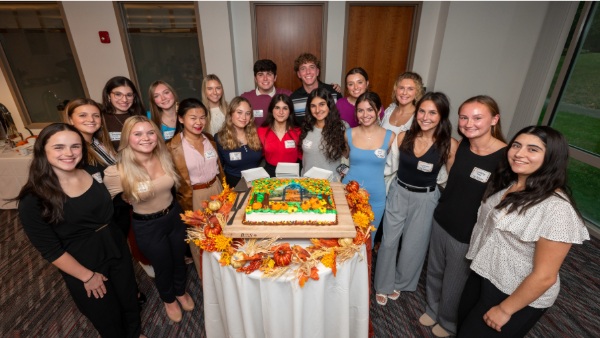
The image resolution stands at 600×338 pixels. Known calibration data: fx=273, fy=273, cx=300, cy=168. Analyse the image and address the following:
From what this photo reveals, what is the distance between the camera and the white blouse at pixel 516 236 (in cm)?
129

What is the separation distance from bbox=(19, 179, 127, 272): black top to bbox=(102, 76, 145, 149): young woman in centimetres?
124

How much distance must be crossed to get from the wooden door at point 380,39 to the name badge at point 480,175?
3957 millimetres

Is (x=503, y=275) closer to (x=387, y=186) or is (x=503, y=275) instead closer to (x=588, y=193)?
(x=387, y=186)

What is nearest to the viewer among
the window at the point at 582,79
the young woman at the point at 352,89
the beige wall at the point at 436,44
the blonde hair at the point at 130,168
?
the blonde hair at the point at 130,168

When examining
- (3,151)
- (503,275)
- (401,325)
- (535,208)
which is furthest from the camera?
(3,151)

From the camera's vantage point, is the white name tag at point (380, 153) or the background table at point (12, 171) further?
the background table at point (12, 171)

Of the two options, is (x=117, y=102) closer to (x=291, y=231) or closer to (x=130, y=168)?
(x=130, y=168)

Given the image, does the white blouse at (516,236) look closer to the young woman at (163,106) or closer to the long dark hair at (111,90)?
the young woman at (163,106)

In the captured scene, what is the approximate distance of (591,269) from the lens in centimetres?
328

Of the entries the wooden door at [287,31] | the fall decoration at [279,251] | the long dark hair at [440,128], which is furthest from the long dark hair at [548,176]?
the wooden door at [287,31]

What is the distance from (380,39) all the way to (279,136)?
11.7 ft

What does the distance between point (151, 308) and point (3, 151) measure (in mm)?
3783

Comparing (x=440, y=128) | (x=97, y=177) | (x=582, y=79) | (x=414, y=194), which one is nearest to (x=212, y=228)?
(x=97, y=177)

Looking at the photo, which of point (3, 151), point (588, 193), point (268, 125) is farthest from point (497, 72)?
point (3, 151)
